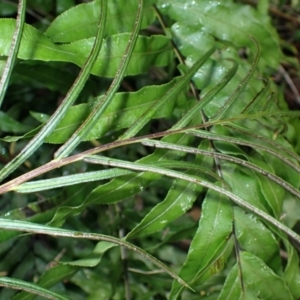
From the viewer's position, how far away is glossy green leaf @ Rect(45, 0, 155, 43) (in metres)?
0.79

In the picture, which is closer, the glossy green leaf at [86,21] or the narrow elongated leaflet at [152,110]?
the narrow elongated leaflet at [152,110]

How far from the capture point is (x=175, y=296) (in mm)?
720

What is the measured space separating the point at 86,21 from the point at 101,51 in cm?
7

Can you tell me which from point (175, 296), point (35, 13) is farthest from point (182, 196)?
point (35, 13)

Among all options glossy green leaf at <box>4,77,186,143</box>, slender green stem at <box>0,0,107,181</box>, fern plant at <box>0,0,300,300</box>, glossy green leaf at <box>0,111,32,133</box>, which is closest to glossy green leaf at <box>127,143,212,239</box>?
fern plant at <box>0,0,300,300</box>

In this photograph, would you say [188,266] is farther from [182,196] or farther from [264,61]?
[264,61]

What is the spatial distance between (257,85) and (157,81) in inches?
13.2

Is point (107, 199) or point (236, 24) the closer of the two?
point (107, 199)

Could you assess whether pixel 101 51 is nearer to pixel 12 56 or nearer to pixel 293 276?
pixel 12 56

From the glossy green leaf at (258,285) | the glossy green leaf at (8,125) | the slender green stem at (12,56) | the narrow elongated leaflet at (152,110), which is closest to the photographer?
the slender green stem at (12,56)

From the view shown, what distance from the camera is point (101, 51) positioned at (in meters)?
0.79

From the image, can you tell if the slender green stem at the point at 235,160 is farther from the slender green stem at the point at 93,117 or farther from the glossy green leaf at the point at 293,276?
the glossy green leaf at the point at 293,276

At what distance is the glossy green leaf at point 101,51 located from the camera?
67cm

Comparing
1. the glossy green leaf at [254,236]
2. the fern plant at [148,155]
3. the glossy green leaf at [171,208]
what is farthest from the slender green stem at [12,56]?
the glossy green leaf at [254,236]
